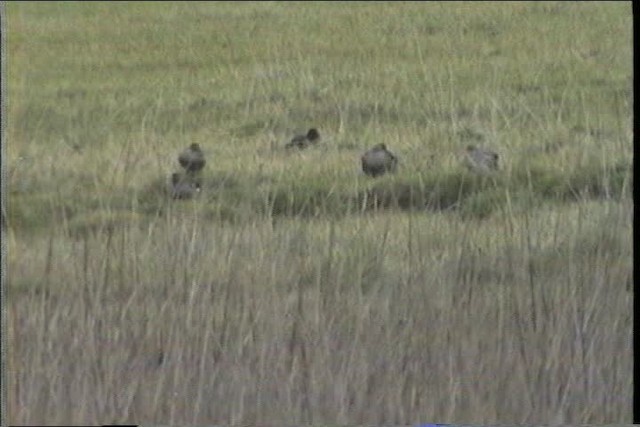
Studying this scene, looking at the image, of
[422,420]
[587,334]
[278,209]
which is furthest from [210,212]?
[587,334]

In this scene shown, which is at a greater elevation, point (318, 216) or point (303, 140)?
point (303, 140)

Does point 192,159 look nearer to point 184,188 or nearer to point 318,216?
point 184,188

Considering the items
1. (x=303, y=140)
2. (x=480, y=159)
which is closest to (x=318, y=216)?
(x=303, y=140)

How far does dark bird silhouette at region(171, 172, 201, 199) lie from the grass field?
0.06ft

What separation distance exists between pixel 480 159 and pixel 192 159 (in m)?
0.52

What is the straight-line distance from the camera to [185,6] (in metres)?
3.01

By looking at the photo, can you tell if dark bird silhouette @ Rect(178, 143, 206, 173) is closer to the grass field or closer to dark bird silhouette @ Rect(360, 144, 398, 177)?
the grass field

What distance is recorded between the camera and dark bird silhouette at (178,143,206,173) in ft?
9.65

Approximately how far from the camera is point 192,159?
9.67ft

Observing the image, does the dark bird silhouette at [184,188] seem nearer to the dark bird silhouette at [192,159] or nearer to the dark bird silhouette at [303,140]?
the dark bird silhouette at [192,159]

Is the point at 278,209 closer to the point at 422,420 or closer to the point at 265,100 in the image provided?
the point at 265,100

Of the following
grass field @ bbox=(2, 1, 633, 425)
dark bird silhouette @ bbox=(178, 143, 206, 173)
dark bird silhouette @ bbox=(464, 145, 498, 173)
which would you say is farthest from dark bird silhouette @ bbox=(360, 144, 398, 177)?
dark bird silhouette @ bbox=(178, 143, 206, 173)

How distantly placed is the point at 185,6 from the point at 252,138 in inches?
10.7

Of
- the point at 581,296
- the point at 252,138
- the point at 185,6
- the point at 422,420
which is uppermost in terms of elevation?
the point at 185,6
